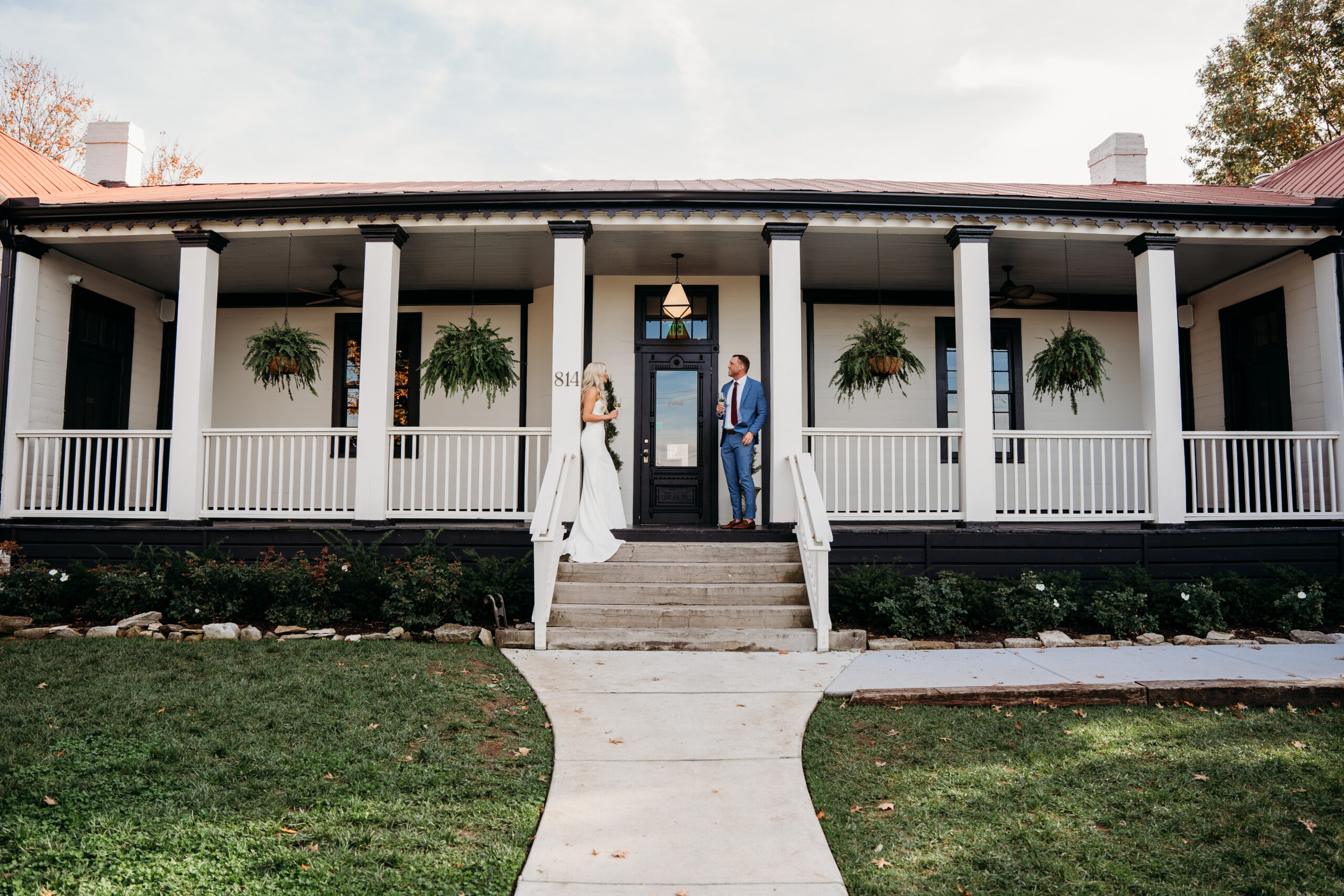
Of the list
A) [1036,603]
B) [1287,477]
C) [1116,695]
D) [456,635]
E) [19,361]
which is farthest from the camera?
[19,361]

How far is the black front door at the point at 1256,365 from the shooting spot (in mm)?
8539

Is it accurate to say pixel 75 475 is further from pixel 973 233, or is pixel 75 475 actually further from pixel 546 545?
pixel 973 233

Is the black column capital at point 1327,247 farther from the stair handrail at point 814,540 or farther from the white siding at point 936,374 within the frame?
the stair handrail at point 814,540

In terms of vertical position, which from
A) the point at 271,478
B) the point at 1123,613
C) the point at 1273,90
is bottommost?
the point at 1123,613

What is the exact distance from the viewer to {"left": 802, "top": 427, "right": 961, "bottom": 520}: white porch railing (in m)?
7.36

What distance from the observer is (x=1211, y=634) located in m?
6.38

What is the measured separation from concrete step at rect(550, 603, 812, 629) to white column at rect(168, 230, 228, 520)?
412 centimetres

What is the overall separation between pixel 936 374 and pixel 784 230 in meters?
3.55

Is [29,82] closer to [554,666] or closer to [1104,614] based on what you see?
[554,666]

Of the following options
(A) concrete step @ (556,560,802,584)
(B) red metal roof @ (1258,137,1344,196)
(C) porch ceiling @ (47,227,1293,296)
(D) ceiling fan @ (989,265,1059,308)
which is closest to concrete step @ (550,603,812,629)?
(A) concrete step @ (556,560,802,584)

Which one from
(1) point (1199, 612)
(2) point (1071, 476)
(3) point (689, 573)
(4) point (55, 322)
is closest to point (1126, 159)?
(2) point (1071, 476)

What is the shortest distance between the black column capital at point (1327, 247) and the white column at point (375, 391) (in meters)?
9.45

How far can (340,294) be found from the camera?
8711 millimetres

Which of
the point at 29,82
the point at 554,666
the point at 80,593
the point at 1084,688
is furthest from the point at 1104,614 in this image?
the point at 29,82
